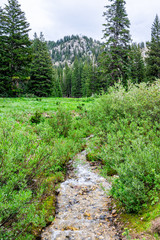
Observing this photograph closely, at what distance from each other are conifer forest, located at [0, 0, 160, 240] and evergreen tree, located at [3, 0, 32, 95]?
14cm

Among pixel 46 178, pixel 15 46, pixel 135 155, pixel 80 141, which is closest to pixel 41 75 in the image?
pixel 15 46

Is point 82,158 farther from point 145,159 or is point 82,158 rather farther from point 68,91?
point 68,91

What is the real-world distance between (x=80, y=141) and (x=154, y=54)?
30.4 meters

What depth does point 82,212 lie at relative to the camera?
453 cm

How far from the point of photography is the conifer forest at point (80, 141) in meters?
3.26

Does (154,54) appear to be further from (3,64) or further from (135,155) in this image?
(135,155)

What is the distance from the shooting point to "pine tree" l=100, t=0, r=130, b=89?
22.6m

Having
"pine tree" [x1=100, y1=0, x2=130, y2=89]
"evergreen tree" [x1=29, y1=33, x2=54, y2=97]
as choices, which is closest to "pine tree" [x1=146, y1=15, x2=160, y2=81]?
"pine tree" [x1=100, y1=0, x2=130, y2=89]

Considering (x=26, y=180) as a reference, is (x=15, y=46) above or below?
above

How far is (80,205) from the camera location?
4895mm

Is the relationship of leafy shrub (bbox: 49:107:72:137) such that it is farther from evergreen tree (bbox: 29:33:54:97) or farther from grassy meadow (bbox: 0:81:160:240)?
evergreen tree (bbox: 29:33:54:97)

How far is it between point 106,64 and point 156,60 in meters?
12.9

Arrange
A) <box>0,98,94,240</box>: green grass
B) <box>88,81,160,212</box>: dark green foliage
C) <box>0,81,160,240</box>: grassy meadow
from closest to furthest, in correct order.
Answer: <box>0,98,94,240</box>: green grass
<box>0,81,160,240</box>: grassy meadow
<box>88,81,160,212</box>: dark green foliage

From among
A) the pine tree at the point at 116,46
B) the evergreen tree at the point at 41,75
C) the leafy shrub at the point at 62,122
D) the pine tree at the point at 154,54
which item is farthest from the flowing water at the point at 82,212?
the pine tree at the point at 154,54
